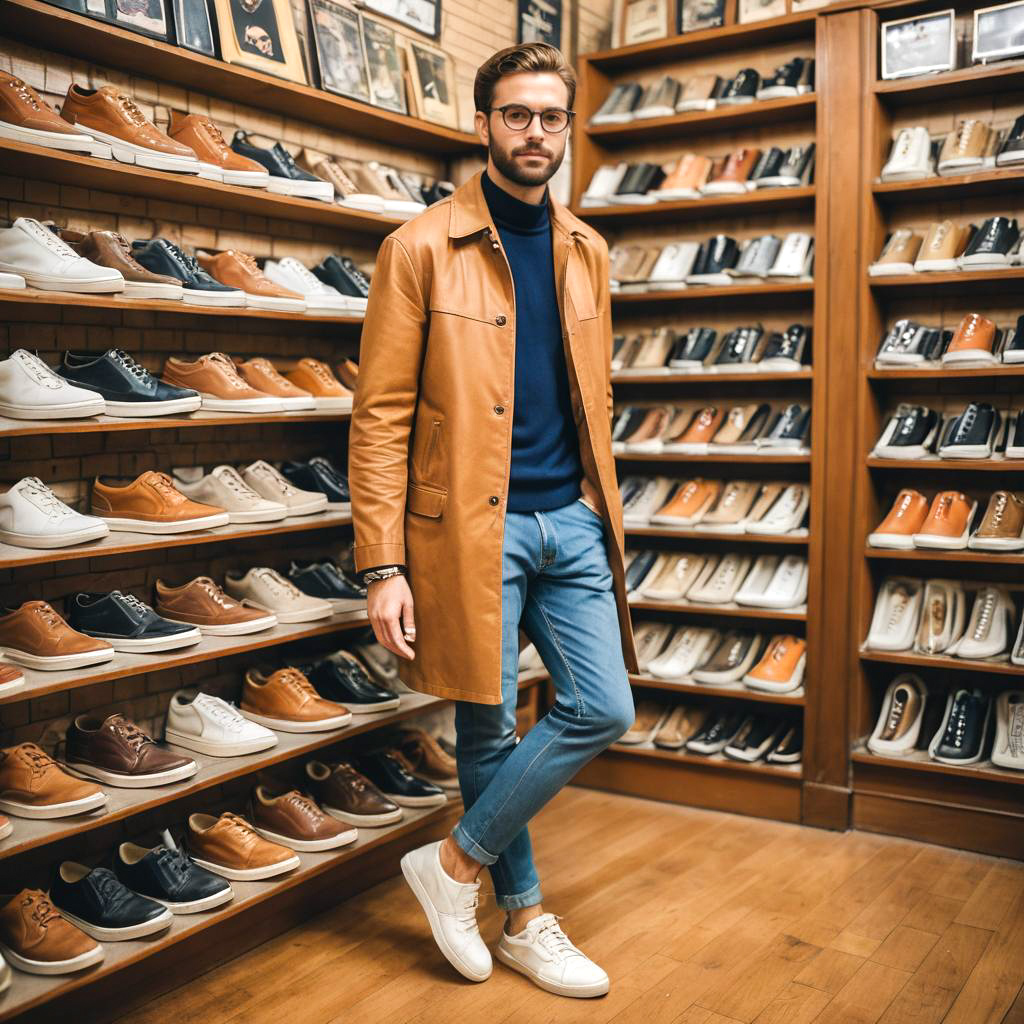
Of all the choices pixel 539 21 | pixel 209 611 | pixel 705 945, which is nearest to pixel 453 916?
pixel 705 945

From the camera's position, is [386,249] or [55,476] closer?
[386,249]

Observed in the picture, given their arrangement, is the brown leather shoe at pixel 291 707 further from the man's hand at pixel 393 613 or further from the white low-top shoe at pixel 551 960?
the white low-top shoe at pixel 551 960

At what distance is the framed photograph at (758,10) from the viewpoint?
3885 millimetres

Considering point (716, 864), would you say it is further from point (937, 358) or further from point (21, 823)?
point (21, 823)

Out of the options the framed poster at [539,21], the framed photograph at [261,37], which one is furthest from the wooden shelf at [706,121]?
the framed photograph at [261,37]

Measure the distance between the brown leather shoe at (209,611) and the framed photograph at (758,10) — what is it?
105 inches

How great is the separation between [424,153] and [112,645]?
2110mm

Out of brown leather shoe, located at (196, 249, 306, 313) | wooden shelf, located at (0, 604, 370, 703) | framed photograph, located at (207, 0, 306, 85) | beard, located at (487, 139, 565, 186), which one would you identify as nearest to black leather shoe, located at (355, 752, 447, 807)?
wooden shelf, located at (0, 604, 370, 703)

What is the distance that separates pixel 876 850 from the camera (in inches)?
137

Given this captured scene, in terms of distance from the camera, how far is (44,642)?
234 centimetres

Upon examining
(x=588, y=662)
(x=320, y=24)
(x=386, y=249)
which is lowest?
(x=588, y=662)

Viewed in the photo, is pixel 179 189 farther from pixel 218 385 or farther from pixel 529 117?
pixel 529 117

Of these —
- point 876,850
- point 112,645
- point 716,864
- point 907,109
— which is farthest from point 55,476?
point 907,109

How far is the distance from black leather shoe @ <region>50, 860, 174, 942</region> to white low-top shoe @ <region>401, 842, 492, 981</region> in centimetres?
58
